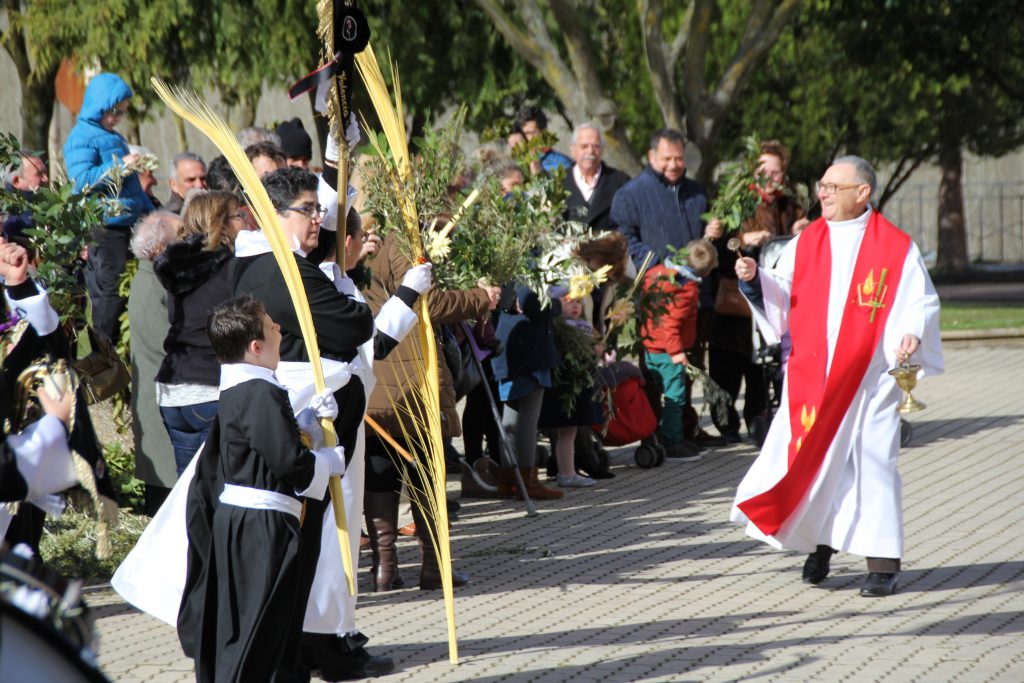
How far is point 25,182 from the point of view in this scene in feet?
29.2

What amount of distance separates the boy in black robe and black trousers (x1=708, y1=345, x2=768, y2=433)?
679 cm

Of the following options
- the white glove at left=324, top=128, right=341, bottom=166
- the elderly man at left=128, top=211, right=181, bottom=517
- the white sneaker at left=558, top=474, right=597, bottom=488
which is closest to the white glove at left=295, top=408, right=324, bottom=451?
the white glove at left=324, top=128, right=341, bottom=166

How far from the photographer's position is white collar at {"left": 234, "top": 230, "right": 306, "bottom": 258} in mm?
5527

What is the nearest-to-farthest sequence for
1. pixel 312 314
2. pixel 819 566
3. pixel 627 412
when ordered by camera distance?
pixel 312 314 < pixel 819 566 < pixel 627 412

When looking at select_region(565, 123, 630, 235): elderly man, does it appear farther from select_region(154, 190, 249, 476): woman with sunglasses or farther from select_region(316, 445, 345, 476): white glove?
select_region(316, 445, 345, 476): white glove

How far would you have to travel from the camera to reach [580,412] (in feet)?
31.8

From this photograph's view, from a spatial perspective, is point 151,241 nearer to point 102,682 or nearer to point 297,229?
point 297,229

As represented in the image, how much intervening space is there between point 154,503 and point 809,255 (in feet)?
12.3

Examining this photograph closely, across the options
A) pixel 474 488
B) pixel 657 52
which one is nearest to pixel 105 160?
pixel 474 488

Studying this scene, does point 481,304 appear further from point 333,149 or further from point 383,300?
point 333,149

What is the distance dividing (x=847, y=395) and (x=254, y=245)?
307 cm

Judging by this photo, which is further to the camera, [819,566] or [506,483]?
[506,483]

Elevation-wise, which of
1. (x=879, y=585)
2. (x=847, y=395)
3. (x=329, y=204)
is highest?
(x=329, y=204)

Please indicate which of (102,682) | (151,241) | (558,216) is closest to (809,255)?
(558,216)
